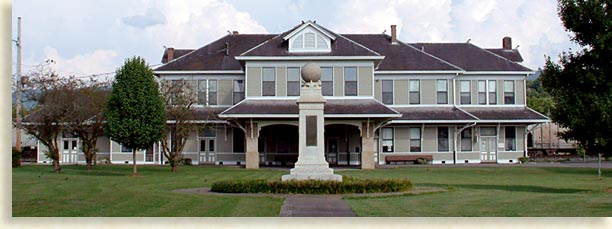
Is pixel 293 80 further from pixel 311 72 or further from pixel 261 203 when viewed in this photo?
pixel 261 203

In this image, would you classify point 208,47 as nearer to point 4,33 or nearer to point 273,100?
point 273,100

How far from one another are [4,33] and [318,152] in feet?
35.3

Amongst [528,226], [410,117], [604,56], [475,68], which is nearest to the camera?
[528,226]

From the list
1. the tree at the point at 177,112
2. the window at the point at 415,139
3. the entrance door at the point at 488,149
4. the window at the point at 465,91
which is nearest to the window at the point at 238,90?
the tree at the point at 177,112

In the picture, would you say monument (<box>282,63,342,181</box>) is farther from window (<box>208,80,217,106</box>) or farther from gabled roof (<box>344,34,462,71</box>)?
window (<box>208,80,217,106</box>)

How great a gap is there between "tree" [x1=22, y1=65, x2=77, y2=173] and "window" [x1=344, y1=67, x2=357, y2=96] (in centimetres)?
1454

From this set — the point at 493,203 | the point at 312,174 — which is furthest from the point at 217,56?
the point at 493,203

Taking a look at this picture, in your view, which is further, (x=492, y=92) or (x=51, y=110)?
(x=492, y=92)

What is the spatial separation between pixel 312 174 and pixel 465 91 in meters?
27.5

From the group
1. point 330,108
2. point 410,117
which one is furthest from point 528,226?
point 410,117

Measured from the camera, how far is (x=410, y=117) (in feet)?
147

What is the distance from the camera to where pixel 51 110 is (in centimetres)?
3381

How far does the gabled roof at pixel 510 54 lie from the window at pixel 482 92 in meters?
5.27

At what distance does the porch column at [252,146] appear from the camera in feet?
129
